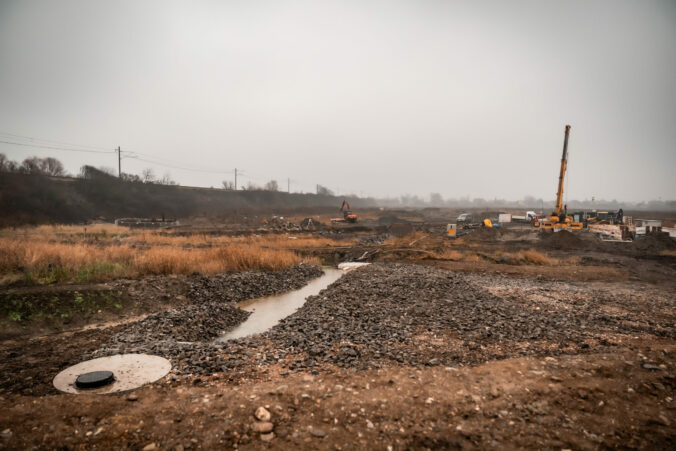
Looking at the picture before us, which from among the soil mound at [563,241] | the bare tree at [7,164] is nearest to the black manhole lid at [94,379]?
the soil mound at [563,241]

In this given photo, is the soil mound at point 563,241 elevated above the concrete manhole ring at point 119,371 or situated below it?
above

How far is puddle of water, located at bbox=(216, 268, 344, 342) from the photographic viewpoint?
9707 millimetres

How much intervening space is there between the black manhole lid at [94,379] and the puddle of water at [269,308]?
3.00 m

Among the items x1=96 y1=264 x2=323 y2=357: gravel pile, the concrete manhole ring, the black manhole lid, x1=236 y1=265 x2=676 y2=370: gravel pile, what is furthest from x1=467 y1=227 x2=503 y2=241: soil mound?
the black manhole lid

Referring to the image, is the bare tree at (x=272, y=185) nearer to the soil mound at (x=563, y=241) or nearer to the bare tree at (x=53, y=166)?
the bare tree at (x=53, y=166)

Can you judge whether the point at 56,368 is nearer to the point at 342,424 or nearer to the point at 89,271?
the point at 342,424

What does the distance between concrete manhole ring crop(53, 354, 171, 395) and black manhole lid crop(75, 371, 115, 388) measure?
19 millimetres

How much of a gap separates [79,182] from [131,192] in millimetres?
7224

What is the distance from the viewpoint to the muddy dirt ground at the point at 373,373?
3965mm

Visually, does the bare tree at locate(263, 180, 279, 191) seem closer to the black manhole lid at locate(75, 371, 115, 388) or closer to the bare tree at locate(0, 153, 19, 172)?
the bare tree at locate(0, 153, 19, 172)

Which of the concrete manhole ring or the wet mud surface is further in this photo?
the concrete manhole ring

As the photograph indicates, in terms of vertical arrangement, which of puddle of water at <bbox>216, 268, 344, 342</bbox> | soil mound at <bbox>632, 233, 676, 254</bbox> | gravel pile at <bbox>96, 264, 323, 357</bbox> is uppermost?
soil mound at <bbox>632, 233, 676, 254</bbox>

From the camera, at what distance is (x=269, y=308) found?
477 inches

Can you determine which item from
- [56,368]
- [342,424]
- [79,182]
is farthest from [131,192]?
[342,424]
